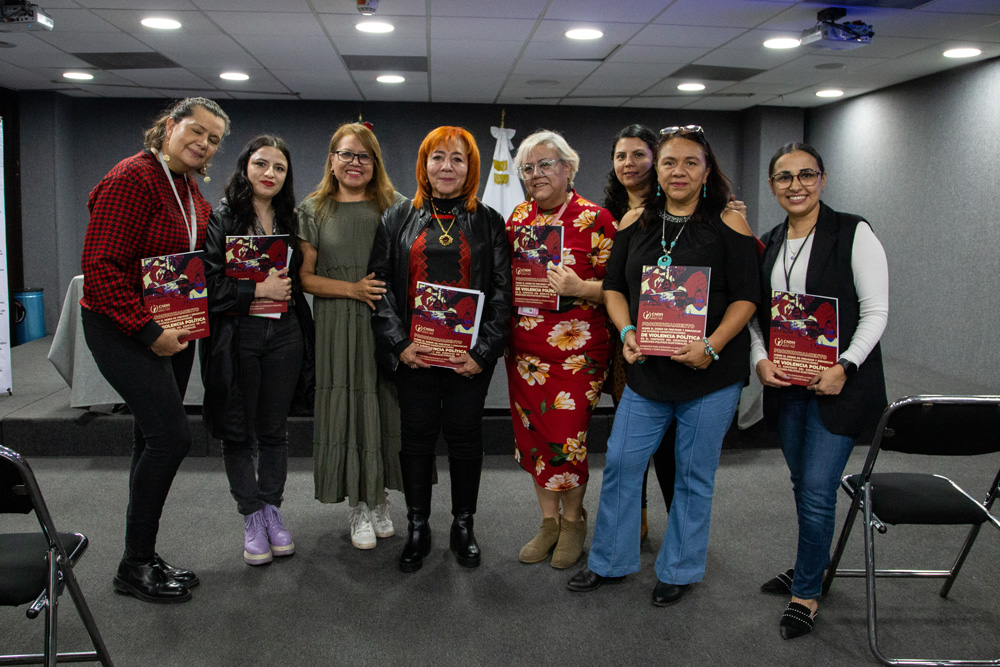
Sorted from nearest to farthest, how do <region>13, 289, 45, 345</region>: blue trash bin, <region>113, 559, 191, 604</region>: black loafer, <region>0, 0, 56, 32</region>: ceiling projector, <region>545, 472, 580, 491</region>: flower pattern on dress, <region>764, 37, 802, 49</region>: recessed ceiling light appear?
<region>113, 559, 191, 604</region>: black loafer < <region>545, 472, 580, 491</region>: flower pattern on dress < <region>0, 0, 56, 32</region>: ceiling projector < <region>764, 37, 802, 49</region>: recessed ceiling light < <region>13, 289, 45, 345</region>: blue trash bin

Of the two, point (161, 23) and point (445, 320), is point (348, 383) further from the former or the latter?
point (161, 23)

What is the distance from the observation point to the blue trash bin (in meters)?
7.07

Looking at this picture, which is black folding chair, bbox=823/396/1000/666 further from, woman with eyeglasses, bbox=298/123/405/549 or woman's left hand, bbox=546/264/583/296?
woman with eyeglasses, bbox=298/123/405/549

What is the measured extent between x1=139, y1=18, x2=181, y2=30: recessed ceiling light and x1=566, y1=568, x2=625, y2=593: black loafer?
4.46 m

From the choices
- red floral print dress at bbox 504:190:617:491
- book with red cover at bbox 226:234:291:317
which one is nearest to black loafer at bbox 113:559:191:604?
book with red cover at bbox 226:234:291:317

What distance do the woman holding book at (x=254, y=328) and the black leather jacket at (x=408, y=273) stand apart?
1.03ft

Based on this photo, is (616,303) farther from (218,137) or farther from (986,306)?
(986,306)

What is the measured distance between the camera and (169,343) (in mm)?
2127

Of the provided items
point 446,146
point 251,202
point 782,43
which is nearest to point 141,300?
point 251,202

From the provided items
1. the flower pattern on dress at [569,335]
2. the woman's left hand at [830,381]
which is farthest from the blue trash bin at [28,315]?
the woman's left hand at [830,381]

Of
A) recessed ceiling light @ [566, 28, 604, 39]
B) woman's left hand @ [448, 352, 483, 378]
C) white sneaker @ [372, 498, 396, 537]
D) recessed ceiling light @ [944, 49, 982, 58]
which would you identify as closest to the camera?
woman's left hand @ [448, 352, 483, 378]

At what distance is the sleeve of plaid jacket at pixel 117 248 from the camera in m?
2.04

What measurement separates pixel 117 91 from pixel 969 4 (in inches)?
299

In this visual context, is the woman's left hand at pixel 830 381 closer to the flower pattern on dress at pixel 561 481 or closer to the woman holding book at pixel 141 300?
the flower pattern on dress at pixel 561 481
